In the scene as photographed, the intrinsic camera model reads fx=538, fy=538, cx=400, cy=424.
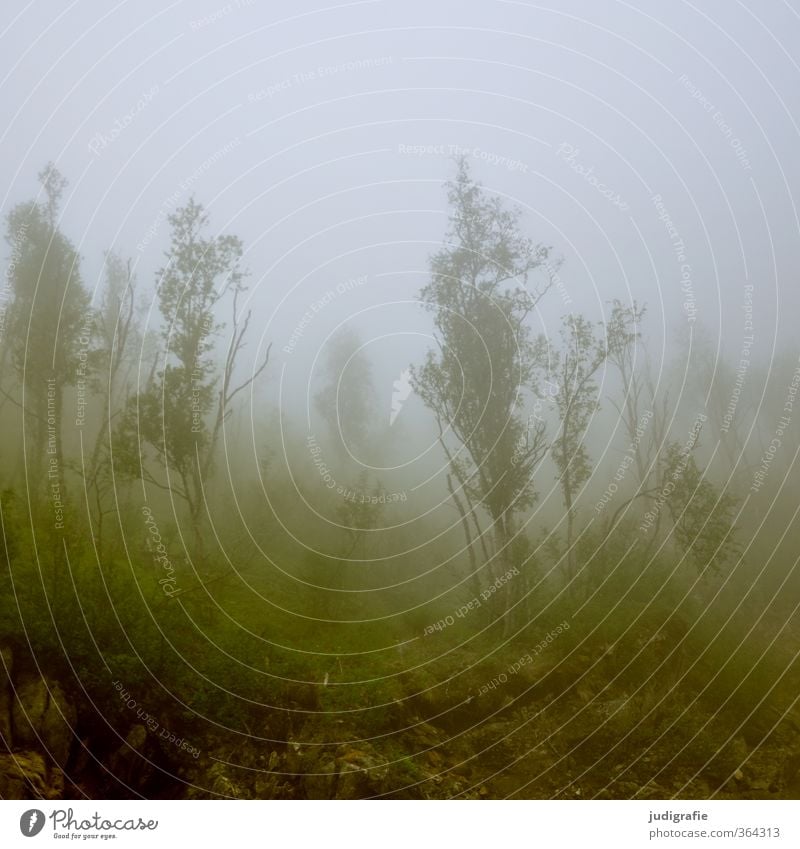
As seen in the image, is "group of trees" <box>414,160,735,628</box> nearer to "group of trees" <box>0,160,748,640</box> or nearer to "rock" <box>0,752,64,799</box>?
"group of trees" <box>0,160,748,640</box>

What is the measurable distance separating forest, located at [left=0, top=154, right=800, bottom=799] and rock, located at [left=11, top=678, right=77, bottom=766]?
0.08 ft

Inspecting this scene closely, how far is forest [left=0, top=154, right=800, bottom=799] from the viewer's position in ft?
17.2

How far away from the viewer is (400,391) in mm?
6188

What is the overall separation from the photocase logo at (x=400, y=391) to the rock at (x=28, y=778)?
4.72m

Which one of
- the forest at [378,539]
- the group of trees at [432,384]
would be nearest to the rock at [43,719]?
the forest at [378,539]

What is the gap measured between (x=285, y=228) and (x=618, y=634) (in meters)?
5.87

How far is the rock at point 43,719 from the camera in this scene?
16.3ft

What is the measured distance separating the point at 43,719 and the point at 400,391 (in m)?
4.72

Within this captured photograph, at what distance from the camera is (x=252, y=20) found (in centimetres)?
617

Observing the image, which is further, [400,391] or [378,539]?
[400,391]
